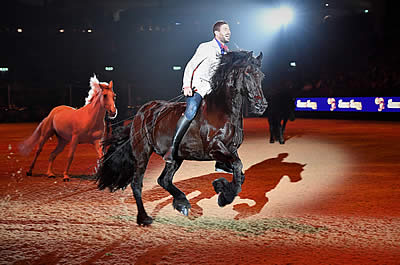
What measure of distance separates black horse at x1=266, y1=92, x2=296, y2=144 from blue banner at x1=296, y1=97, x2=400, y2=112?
10.1 m

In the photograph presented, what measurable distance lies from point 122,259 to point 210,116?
6.58 ft

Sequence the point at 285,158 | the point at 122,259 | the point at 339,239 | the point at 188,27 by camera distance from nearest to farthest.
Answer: the point at 122,259, the point at 339,239, the point at 285,158, the point at 188,27

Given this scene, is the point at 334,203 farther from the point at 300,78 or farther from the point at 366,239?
the point at 300,78

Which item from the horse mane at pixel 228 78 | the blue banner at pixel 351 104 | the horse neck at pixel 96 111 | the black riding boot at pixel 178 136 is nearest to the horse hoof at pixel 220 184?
the black riding boot at pixel 178 136

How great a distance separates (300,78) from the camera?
34.3 m

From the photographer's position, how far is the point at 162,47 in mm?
41781

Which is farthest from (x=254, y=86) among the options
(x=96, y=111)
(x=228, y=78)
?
(x=96, y=111)

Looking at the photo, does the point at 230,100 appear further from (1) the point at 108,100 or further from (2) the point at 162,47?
(2) the point at 162,47

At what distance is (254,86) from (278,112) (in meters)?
10.5

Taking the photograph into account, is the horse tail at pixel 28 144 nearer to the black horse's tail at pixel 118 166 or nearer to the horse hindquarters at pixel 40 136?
the horse hindquarters at pixel 40 136

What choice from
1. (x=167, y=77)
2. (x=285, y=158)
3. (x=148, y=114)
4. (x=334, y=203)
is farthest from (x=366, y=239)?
(x=167, y=77)

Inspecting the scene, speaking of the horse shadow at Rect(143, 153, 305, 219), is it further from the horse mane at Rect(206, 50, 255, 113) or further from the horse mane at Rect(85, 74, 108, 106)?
the horse mane at Rect(85, 74, 108, 106)

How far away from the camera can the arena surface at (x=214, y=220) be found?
4.27m

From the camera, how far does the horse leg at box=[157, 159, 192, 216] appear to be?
5496mm
